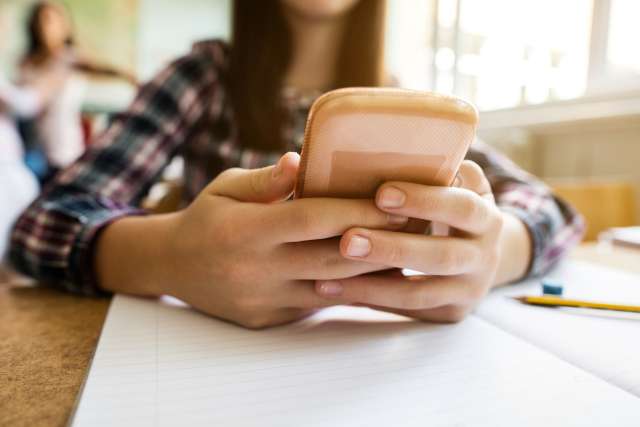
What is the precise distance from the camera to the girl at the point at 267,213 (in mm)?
274

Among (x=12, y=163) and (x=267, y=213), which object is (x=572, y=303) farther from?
(x=12, y=163)

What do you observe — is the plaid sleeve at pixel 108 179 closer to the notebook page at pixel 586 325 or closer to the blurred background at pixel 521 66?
the notebook page at pixel 586 325

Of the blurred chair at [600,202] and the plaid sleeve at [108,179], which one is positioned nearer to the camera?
the plaid sleeve at [108,179]

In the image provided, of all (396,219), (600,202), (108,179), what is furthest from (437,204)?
(600,202)

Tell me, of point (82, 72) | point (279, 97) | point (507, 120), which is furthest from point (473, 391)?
point (82, 72)

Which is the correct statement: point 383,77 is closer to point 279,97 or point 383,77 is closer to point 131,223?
point 279,97

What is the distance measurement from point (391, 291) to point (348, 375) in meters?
0.08

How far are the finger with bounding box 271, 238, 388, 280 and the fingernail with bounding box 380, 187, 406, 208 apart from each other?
0.16 ft

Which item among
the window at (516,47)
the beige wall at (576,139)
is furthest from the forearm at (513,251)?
the window at (516,47)

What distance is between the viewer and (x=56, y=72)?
2.40 metres

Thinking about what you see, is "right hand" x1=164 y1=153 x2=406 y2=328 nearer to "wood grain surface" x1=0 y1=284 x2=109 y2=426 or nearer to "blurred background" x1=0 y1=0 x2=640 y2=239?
"wood grain surface" x1=0 y1=284 x2=109 y2=426

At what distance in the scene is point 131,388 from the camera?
0.21m

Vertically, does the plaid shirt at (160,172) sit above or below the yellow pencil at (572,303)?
above

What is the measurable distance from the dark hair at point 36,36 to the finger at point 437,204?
2757mm
